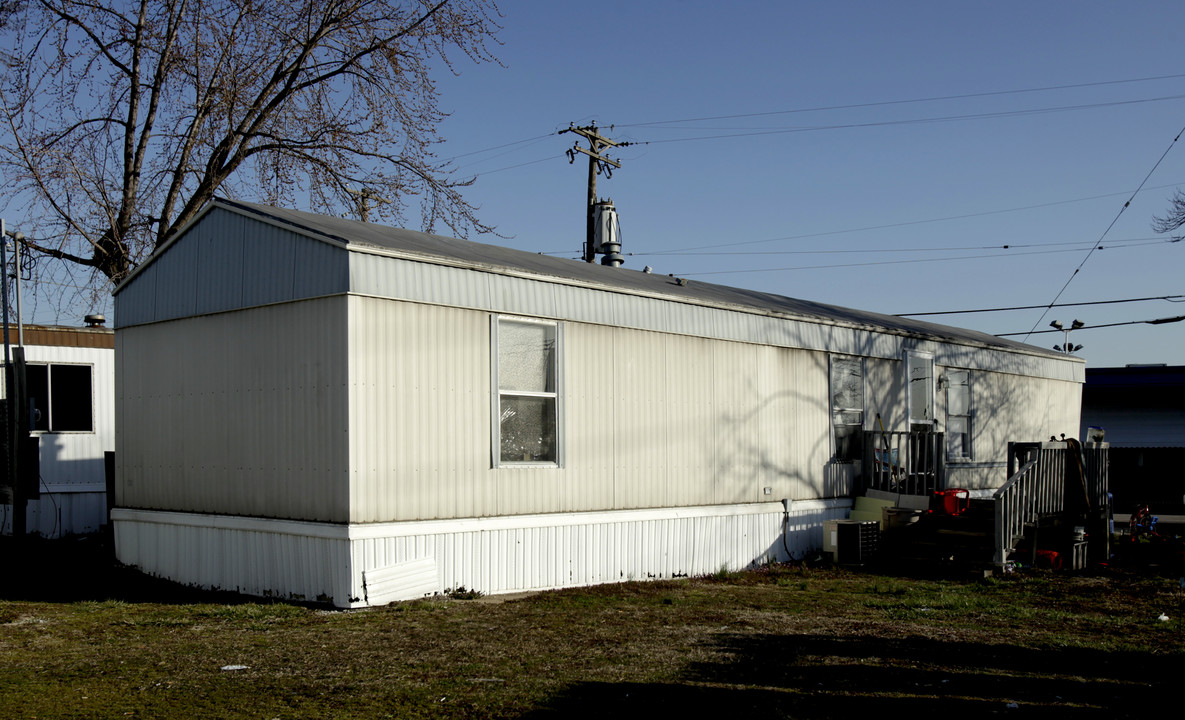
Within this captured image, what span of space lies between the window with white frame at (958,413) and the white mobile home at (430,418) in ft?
13.9

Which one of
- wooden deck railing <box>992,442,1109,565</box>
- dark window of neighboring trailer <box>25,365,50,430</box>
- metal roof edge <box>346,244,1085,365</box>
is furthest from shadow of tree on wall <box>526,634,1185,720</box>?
dark window of neighboring trailer <box>25,365,50,430</box>

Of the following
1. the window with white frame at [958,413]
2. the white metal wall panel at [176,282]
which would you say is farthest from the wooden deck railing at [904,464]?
the white metal wall panel at [176,282]

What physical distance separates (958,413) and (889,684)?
12192 mm

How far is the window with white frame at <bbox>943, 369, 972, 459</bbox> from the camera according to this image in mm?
18062

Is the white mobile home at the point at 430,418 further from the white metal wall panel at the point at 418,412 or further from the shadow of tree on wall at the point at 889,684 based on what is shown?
the shadow of tree on wall at the point at 889,684

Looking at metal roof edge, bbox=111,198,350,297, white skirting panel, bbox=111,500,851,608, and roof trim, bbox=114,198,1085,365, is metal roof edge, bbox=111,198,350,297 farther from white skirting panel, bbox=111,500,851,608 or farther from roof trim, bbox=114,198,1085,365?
white skirting panel, bbox=111,500,851,608

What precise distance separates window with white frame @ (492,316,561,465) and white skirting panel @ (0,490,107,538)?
843cm

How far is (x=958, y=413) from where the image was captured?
1822 centimetres

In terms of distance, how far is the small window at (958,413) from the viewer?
18078mm

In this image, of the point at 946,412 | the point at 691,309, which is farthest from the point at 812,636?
the point at 946,412

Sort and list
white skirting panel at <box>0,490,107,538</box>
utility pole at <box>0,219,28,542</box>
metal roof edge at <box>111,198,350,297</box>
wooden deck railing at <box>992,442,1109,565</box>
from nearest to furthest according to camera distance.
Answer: metal roof edge at <box>111,198,350,297</box> < utility pole at <box>0,219,28,542</box> < wooden deck railing at <box>992,442,1109,565</box> < white skirting panel at <box>0,490,107,538</box>

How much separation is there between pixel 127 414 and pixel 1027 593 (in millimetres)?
10522

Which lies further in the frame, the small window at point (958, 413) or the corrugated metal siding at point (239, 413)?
the small window at point (958, 413)

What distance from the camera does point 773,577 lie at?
1330 centimetres
